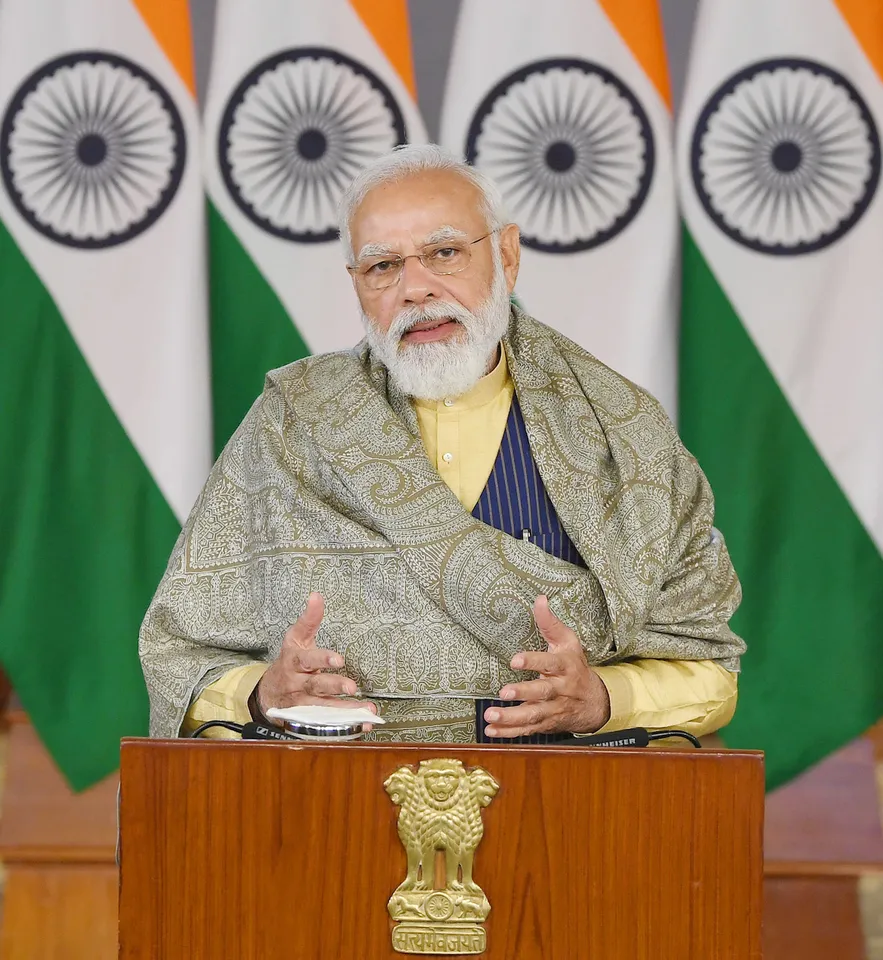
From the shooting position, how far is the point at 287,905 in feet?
5.65

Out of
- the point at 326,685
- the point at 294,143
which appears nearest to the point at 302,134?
the point at 294,143

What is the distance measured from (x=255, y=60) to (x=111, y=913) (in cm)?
219

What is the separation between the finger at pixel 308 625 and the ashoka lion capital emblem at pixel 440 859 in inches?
17.5

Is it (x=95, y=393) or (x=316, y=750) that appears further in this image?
(x=95, y=393)

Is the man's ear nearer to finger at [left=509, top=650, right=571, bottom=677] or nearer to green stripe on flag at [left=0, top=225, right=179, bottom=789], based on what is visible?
finger at [left=509, top=650, right=571, bottom=677]

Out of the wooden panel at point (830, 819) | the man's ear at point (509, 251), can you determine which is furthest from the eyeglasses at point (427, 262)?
the wooden panel at point (830, 819)

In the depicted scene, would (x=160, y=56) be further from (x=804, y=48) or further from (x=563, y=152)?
(x=804, y=48)

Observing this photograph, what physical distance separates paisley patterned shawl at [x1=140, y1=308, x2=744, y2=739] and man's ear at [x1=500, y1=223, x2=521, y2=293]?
0.21 metres

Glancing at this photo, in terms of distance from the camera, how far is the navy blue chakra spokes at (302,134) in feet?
12.0

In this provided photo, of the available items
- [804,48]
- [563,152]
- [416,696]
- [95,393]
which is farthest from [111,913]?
[804,48]

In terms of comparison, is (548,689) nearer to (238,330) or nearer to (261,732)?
(261,732)

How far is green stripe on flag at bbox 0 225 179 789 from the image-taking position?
11.8 feet

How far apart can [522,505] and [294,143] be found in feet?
4.97

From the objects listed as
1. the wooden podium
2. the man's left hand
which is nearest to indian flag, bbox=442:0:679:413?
the man's left hand
